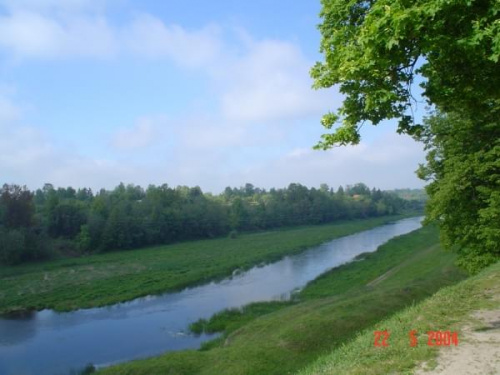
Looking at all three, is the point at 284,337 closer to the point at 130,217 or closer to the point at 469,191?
the point at 469,191

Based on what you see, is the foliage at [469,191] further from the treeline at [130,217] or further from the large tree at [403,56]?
the treeline at [130,217]

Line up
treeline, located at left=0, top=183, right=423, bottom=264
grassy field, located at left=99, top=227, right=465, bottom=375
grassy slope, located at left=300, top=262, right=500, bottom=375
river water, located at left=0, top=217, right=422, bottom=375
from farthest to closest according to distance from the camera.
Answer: treeline, located at left=0, top=183, right=423, bottom=264 < river water, located at left=0, top=217, right=422, bottom=375 < grassy field, located at left=99, top=227, right=465, bottom=375 < grassy slope, located at left=300, top=262, right=500, bottom=375

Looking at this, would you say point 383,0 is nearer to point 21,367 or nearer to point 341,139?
point 341,139

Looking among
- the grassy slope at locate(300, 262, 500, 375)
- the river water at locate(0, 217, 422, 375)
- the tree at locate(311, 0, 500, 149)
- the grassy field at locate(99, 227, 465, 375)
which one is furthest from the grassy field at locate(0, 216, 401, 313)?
the tree at locate(311, 0, 500, 149)

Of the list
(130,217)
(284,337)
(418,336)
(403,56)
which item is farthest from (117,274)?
(403,56)

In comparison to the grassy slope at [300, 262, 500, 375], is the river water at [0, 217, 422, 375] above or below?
below

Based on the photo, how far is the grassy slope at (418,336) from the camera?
726 centimetres

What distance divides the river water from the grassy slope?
14.6 metres

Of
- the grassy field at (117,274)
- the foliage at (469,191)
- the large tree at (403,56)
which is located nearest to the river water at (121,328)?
the grassy field at (117,274)

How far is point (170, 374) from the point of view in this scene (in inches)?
614

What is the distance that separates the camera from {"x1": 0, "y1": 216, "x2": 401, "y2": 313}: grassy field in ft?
120

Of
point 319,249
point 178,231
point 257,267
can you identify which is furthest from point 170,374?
point 178,231

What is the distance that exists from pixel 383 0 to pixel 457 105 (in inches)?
128
